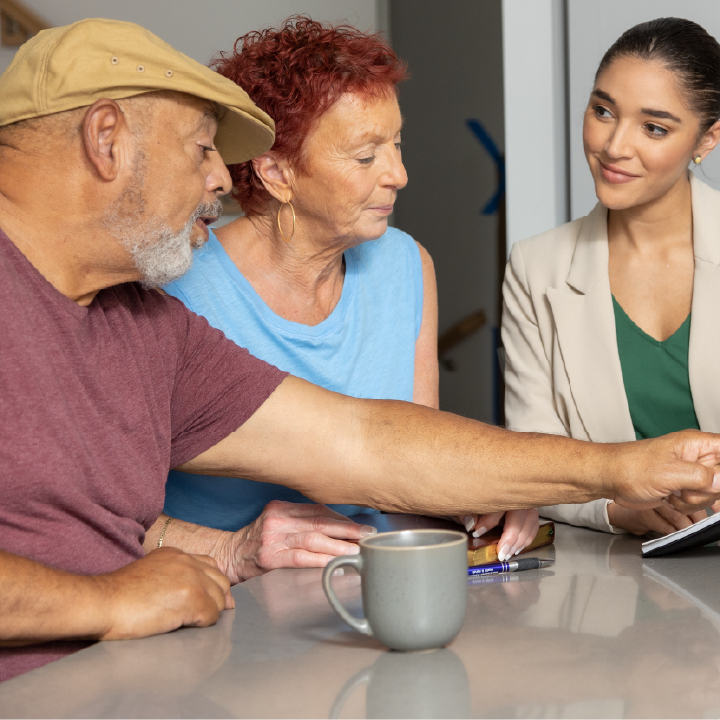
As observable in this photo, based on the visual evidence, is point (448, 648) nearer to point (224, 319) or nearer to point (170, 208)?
point (170, 208)

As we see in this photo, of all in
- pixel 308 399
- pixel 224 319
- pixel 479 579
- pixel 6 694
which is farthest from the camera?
pixel 224 319

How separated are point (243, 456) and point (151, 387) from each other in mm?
173

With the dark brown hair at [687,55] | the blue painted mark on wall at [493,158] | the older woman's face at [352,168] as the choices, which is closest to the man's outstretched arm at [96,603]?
the older woman's face at [352,168]

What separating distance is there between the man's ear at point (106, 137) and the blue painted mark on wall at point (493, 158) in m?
2.17

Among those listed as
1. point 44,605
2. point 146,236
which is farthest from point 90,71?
point 44,605

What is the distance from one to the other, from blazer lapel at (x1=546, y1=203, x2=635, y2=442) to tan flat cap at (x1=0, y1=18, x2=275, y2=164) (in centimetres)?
97

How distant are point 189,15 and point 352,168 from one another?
6.75 ft

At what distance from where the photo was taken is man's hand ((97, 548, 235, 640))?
0.83 metres

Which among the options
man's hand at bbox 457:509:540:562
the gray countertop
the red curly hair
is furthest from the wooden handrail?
the gray countertop

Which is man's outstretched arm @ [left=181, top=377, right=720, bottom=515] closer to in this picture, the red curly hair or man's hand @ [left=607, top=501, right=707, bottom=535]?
man's hand @ [left=607, top=501, right=707, bottom=535]

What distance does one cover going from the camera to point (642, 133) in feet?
5.68

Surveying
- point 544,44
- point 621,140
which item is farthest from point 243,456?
point 544,44

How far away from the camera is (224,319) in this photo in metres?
1.54

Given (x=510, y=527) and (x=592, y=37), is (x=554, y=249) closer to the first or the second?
(x=510, y=527)
